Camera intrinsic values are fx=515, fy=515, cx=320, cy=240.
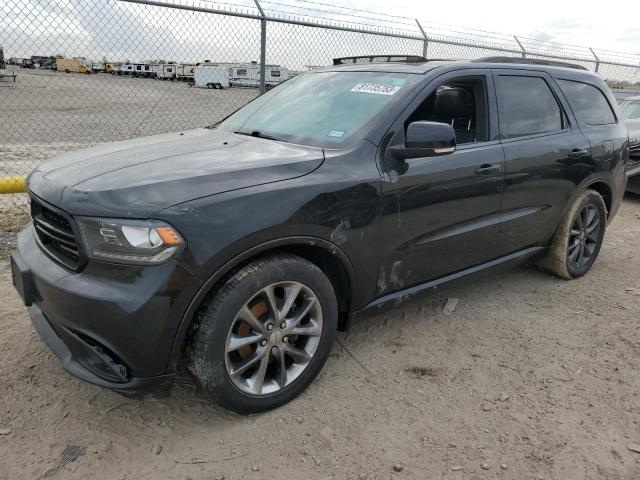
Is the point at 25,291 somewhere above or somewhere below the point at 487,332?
above

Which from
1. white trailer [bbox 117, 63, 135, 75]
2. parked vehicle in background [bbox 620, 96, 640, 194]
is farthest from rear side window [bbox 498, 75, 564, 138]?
white trailer [bbox 117, 63, 135, 75]

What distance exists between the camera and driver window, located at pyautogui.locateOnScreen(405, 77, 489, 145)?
3.39 meters

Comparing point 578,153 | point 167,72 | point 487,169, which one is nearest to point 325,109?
point 487,169

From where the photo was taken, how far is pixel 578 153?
407cm

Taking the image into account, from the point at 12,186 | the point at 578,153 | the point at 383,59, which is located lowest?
the point at 12,186

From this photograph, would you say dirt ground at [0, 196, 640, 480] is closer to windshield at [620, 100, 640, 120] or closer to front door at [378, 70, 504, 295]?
front door at [378, 70, 504, 295]

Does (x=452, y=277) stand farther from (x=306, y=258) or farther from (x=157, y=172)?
(x=157, y=172)

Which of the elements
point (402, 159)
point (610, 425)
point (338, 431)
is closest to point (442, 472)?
point (338, 431)

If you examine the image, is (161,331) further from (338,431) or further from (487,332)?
(487,332)

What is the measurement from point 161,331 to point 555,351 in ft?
8.33

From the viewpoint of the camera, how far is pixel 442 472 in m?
2.33

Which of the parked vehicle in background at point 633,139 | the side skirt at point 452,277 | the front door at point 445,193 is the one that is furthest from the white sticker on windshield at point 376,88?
the parked vehicle in background at point 633,139

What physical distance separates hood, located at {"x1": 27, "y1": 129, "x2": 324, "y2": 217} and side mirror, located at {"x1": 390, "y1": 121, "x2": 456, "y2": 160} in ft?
1.58

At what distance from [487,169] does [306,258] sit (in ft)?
4.72
